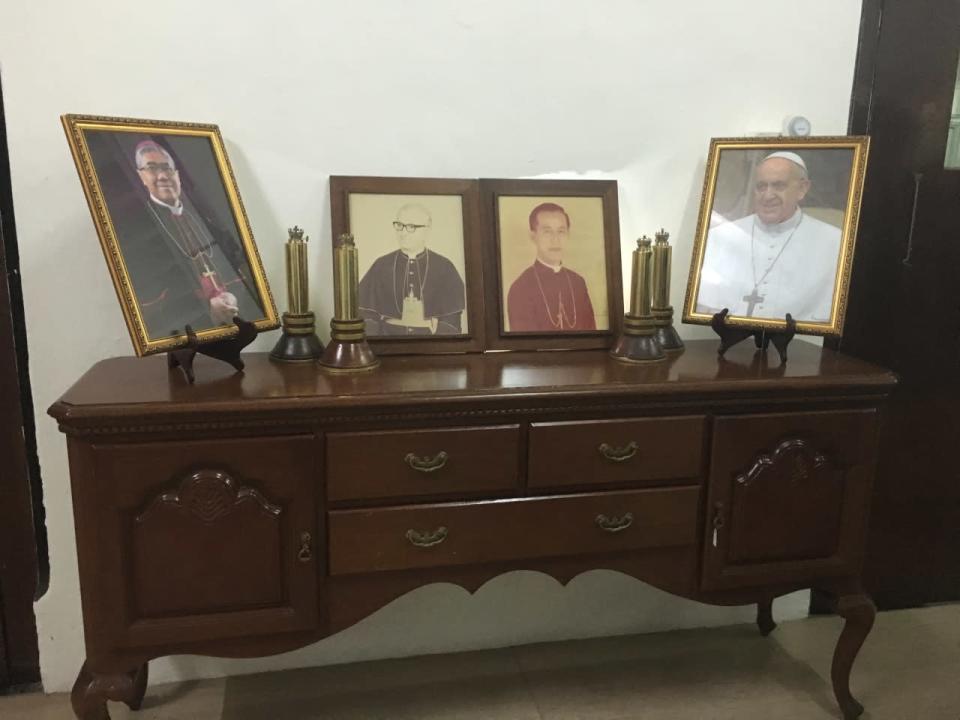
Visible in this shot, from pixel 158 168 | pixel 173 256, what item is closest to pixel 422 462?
pixel 173 256

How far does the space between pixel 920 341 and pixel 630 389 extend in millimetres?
1083

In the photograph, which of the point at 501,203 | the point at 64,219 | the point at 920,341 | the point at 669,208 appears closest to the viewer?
the point at 64,219

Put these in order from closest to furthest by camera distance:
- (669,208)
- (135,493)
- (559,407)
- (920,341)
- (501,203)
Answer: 1. (135,493)
2. (559,407)
3. (501,203)
4. (669,208)
5. (920,341)

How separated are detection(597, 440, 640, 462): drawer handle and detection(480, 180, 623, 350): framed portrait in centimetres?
33

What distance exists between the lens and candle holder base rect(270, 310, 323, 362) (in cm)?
163

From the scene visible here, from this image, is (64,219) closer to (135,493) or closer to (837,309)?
(135,493)

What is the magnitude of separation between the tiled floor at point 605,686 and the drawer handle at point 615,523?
54cm

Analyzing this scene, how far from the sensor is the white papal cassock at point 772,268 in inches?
68.7

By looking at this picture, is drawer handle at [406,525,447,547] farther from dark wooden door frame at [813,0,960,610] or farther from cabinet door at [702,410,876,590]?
dark wooden door frame at [813,0,960,610]

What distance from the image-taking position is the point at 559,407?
1494 millimetres


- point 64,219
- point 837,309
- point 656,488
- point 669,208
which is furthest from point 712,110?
point 64,219

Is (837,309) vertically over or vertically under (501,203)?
under

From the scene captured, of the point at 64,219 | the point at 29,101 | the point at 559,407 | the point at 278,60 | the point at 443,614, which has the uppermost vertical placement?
Answer: the point at 278,60

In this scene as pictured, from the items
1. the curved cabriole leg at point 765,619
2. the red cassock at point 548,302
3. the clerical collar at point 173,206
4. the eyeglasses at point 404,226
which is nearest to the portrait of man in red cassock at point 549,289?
the red cassock at point 548,302
